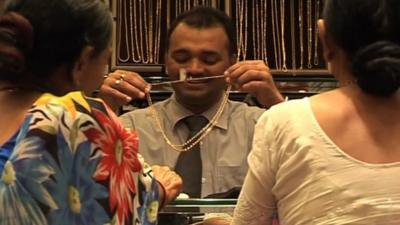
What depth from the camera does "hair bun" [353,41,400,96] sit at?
1115 millimetres

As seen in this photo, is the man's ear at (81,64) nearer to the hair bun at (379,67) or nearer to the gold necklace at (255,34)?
the hair bun at (379,67)

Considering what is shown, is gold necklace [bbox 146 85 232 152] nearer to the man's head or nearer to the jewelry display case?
the man's head

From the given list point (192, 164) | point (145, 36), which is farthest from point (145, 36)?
point (192, 164)

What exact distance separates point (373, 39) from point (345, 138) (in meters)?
0.14

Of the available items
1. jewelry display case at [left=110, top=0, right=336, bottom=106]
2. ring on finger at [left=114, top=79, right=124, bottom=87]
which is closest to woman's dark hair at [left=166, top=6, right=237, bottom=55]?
jewelry display case at [left=110, top=0, right=336, bottom=106]

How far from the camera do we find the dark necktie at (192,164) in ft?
5.93

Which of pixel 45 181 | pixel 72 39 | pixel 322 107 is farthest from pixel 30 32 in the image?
pixel 322 107

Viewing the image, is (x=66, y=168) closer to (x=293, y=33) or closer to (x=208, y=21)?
(x=208, y=21)

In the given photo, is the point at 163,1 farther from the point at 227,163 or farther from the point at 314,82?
the point at 227,163

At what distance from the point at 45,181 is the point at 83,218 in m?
0.08

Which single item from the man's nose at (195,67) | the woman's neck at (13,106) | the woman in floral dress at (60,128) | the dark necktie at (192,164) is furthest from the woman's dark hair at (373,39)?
the man's nose at (195,67)

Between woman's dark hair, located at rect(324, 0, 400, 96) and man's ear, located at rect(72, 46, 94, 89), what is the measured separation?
358 mm

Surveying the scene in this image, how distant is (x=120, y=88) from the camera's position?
1.80 metres

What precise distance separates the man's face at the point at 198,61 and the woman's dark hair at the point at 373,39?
3.00 ft
